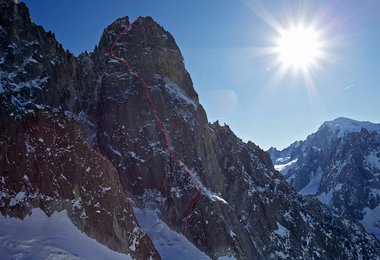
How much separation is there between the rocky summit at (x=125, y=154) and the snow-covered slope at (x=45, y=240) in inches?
34.2

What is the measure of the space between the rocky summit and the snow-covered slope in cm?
87

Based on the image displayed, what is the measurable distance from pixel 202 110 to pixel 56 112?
34394mm

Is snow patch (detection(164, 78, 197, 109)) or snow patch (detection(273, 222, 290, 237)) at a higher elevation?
snow patch (detection(164, 78, 197, 109))

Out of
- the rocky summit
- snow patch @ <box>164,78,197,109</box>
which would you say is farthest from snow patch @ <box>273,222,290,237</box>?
snow patch @ <box>164,78,197,109</box>

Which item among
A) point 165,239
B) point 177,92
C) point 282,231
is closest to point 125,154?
point 165,239

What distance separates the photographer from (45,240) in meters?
38.1

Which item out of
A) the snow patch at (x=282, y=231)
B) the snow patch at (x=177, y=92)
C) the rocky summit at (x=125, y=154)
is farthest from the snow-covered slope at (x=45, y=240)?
the snow patch at (x=282, y=231)

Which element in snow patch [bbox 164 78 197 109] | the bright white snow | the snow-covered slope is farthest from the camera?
snow patch [bbox 164 78 197 109]

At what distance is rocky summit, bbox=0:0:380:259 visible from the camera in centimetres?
4312

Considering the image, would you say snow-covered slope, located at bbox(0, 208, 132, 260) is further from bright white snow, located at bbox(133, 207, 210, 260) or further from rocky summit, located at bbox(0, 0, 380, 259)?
bright white snow, located at bbox(133, 207, 210, 260)

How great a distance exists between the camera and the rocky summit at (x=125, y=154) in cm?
4312

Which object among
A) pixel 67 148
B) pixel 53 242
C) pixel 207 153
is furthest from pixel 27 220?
pixel 207 153

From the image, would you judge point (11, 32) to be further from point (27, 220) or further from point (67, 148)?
point (27, 220)

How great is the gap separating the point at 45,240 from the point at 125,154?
2584 centimetres
